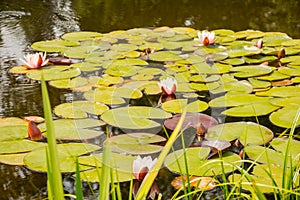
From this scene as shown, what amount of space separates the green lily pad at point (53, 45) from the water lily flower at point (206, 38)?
22.4 inches

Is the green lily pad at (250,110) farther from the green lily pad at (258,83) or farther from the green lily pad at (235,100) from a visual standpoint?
the green lily pad at (258,83)

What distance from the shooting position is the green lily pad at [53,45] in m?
2.17

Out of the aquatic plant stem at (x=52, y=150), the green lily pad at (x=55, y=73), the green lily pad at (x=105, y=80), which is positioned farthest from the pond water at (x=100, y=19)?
the aquatic plant stem at (x=52, y=150)

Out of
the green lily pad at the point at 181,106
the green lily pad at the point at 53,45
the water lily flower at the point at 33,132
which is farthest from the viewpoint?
the green lily pad at the point at 53,45

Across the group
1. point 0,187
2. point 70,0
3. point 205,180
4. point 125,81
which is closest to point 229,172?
point 205,180

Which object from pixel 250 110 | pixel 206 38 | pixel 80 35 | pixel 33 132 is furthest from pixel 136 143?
pixel 80 35

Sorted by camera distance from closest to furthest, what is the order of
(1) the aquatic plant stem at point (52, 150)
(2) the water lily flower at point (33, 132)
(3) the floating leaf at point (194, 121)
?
(1) the aquatic plant stem at point (52, 150) < (2) the water lily flower at point (33, 132) < (3) the floating leaf at point (194, 121)

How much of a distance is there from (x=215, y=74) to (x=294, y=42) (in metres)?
0.57

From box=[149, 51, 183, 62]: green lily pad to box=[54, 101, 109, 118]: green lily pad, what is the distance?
1.77 ft

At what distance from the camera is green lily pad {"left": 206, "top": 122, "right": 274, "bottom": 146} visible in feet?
4.46

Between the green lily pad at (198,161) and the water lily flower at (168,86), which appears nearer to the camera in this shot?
the green lily pad at (198,161)

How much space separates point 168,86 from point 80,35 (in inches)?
33.7

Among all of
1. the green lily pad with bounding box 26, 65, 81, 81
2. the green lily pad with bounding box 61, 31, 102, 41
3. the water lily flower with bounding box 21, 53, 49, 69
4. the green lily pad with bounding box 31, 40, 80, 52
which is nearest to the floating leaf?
the green lily pad with bounding box 26, 65, 81, 81

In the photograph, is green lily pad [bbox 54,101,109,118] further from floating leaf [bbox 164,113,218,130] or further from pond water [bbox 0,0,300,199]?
floating leaf [bbox 164,113,218,130]
